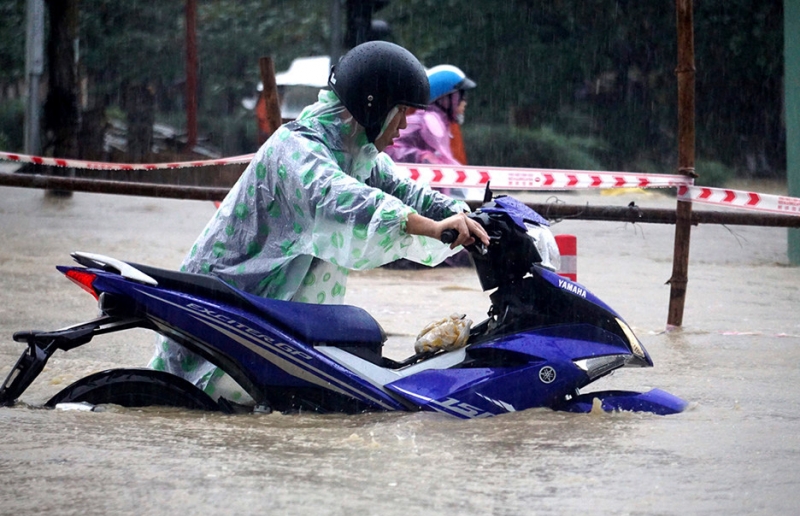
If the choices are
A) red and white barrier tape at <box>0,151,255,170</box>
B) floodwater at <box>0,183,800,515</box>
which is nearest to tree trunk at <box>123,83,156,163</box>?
red and white barrier tape at <box>0,151,255,170</box>

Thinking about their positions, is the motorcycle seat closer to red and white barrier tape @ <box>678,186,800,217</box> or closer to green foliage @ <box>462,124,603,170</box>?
red and white barrier tape @ <box>678,186,800,217</box>

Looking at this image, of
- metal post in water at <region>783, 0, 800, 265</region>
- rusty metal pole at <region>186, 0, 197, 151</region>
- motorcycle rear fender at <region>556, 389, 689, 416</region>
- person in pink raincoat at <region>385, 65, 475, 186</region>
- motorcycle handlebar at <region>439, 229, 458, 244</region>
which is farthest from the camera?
rusty metal pole at <region>186, 0, 197, 151</region>

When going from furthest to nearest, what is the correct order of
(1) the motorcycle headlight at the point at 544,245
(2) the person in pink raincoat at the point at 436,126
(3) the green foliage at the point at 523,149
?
1. (3) the green foliage at the point at 523,149
2. (2) the person in pink raincoat at the point at 436,126
3. (1) the motorcycle headlight at the point at 544,245

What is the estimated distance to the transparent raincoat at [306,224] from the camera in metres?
3.57

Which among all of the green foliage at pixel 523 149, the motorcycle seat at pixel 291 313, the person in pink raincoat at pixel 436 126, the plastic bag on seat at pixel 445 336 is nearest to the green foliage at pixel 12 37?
the green foliage at pixel 523 149

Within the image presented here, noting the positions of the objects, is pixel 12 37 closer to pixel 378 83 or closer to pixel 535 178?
pixel 535 178

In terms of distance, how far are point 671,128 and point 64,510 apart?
28161 millimetres

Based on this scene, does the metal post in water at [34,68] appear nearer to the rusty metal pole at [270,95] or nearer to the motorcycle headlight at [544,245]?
the rusty metal pole at [270,95]

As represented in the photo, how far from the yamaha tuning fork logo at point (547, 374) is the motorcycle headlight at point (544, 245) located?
0.35 meters

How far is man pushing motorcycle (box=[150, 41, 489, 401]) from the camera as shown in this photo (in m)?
3.57

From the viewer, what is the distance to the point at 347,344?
12.5 ft

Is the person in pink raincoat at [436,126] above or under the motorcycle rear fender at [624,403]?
above

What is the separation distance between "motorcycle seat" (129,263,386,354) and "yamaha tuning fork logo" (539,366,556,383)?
596 mm

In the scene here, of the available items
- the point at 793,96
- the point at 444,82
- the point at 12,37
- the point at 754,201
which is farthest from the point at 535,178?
the point at 12,37
